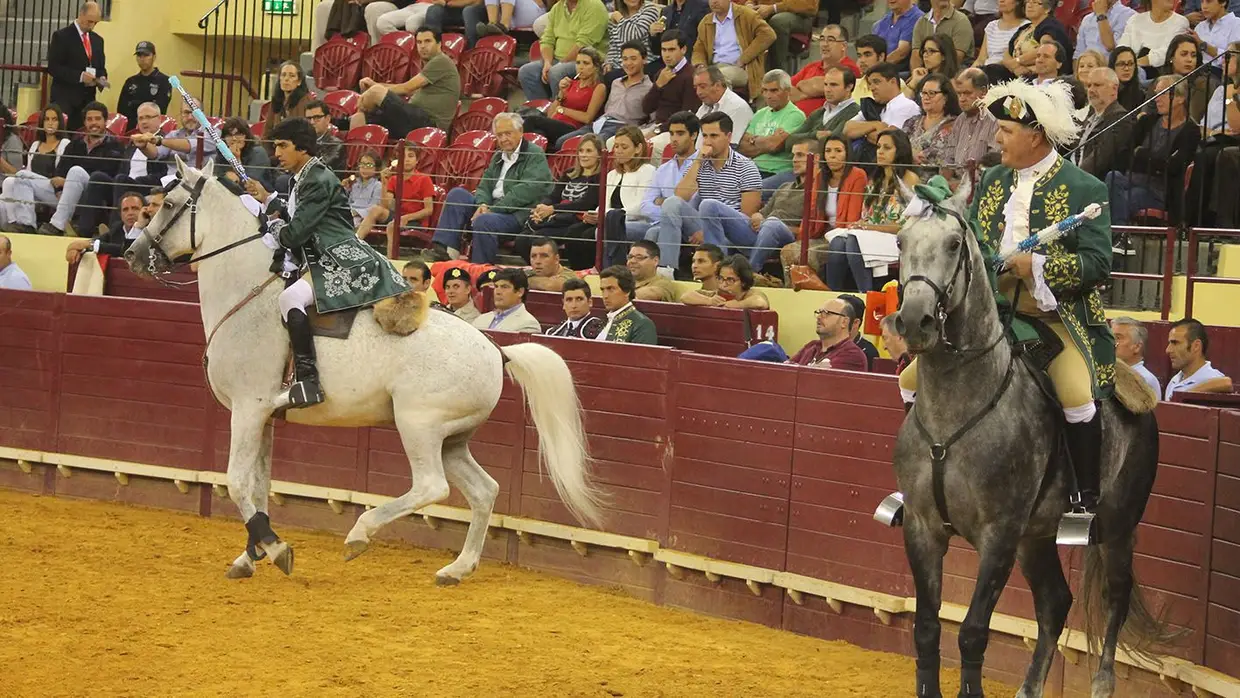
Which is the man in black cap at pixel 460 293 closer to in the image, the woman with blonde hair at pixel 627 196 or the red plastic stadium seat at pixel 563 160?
the woman with blonde hair at pixel 627 196

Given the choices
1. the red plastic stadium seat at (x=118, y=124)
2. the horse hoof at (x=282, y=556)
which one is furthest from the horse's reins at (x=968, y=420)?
the red plastic stadium seat at (x=118, y=124)

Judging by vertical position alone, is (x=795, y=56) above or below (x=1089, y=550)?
above

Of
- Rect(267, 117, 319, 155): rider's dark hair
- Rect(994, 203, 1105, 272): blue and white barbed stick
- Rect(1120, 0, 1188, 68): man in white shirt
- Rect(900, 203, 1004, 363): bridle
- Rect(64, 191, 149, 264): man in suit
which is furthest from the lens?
Rect(64, 191, 149, 264): man in suit

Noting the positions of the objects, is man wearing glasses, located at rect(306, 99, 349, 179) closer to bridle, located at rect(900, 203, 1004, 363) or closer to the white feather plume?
Answer: the white feather plume

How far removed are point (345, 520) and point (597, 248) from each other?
8.53ft

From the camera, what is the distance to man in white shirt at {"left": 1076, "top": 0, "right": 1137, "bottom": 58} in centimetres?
1120

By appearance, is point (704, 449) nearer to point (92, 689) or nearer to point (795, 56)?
point (92, 689)

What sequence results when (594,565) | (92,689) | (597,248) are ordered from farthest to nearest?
1. (597,248)
2. (594,565)
3. (92,689)

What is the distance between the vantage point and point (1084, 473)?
5.43 meters

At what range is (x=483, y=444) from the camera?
898 centimetres

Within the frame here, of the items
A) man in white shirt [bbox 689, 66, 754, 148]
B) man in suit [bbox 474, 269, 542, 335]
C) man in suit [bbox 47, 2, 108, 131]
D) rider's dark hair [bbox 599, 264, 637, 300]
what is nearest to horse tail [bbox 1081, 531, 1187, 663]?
rider's dark hair [bbox 599, 264, 637, 300]

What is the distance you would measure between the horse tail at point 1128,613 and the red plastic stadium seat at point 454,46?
10.8 metres

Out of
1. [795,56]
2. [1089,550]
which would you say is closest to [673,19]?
[795,56]

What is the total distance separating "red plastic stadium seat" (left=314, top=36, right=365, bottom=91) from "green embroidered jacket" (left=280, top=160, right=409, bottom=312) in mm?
8602
